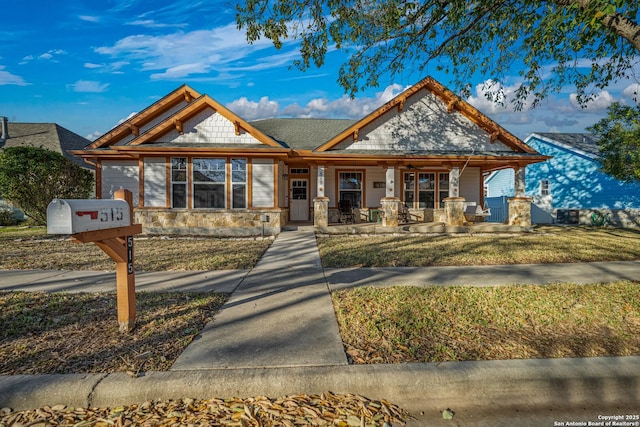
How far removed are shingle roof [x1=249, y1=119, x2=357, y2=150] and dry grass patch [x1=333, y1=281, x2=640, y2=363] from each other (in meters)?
11.4

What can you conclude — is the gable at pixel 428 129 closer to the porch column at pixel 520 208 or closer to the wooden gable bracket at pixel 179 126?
the porch column at pixel 520 208

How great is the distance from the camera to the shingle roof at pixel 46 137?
71.8 ft

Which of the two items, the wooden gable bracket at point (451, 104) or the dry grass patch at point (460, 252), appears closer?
the dry grass patch at point (460, 252)

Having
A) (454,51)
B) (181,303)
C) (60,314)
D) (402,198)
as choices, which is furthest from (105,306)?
(402,198)

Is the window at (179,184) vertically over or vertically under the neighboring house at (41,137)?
under

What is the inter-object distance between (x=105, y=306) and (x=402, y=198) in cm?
1407

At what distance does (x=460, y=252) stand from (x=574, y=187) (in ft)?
58.5

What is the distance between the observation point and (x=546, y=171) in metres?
21.3

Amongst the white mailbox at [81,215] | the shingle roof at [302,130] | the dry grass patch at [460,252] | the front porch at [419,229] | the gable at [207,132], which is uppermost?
the shingle roof at [302,130]

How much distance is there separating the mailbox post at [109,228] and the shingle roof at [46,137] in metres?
24.4

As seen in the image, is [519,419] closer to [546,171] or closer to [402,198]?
[402,198]

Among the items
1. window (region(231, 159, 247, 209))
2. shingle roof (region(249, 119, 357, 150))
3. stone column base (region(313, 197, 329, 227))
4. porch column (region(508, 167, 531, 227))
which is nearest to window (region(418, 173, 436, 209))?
porch column (region(508, 167, 531, 227))

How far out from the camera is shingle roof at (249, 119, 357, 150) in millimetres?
15688

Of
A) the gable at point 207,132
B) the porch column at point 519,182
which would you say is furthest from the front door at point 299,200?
the porch column at point 519,182
